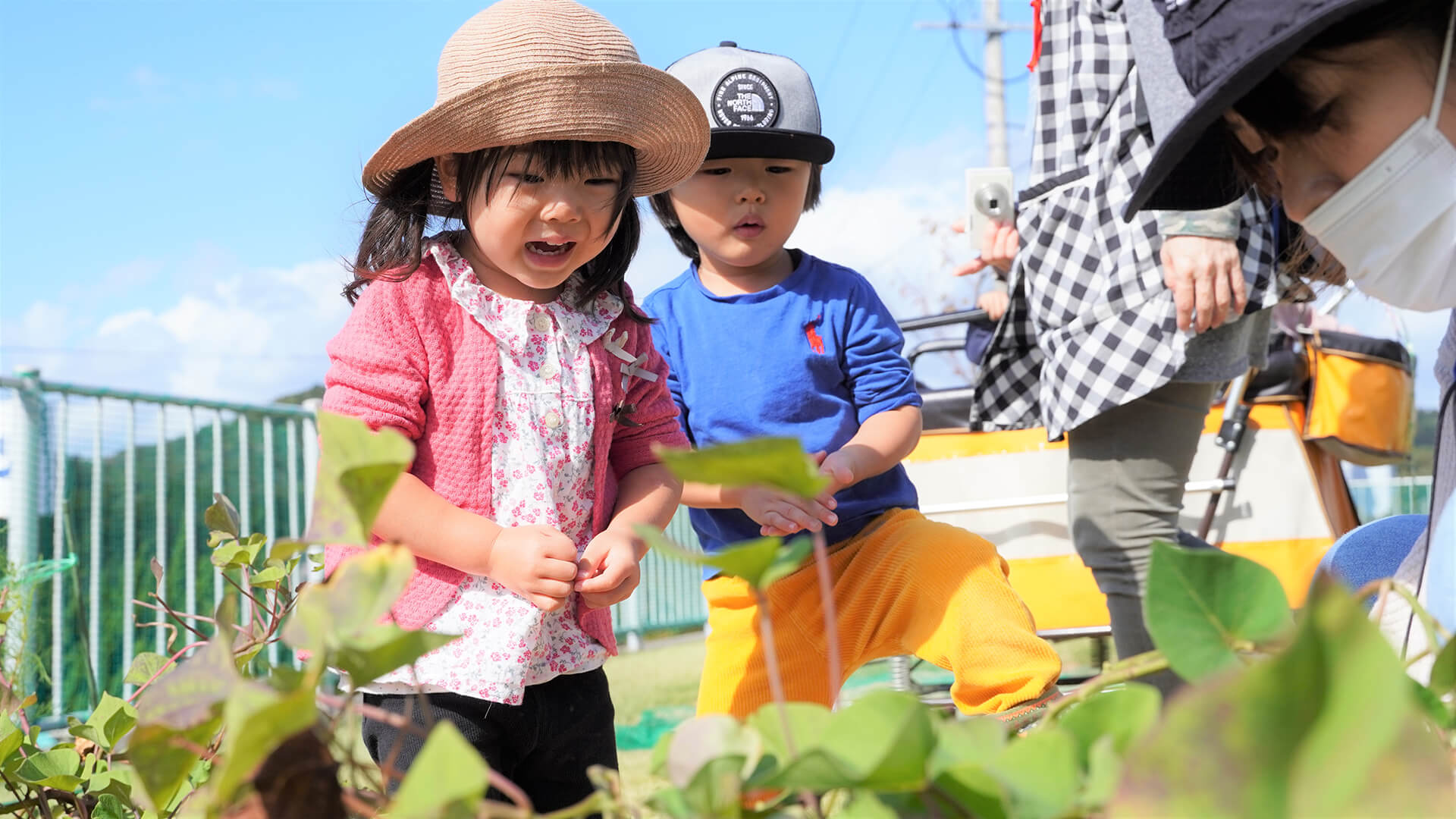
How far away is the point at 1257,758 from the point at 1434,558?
0.63 metres

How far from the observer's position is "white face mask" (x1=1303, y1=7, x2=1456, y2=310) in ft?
3.10

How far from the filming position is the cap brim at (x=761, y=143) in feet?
6.89

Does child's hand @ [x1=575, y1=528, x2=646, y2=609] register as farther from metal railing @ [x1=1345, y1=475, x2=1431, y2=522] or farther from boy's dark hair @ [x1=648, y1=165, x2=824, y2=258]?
metal railing @ [x1=1345, y1=475, x2=1431, y2=522]

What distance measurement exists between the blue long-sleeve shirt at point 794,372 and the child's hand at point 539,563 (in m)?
0.74

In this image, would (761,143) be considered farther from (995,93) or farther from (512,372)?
(995,93)

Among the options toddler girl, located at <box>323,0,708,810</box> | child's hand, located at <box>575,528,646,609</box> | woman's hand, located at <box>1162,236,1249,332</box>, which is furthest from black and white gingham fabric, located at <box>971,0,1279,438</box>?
child's hand, located at <box>575,528,646,609</box>

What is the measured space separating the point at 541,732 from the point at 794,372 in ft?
2.73

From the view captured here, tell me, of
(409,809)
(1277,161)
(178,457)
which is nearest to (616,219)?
(1277,161)

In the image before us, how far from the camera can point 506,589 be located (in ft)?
5.04

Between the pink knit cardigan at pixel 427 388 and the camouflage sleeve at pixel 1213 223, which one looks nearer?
the pink knit cardigan at pixel 427 388

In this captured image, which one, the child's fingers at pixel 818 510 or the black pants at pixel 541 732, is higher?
the child's fingers at pixel 818 510

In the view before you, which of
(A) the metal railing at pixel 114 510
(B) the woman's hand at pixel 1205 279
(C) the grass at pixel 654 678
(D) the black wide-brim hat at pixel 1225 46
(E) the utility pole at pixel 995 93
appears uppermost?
(E) the utility pole at pixel 995 93

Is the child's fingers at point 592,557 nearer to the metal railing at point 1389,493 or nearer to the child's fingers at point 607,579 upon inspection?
the child's fingers at point 607,579

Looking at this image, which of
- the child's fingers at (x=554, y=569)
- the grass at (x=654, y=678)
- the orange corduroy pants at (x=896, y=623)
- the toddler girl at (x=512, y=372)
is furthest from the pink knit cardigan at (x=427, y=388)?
the grass at (x=654, y=678)
